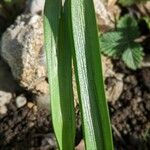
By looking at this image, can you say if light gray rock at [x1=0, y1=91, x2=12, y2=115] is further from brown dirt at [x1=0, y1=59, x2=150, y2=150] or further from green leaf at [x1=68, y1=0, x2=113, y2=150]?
green leaf at [x1=68, y1=0, x2=113, y2=150]

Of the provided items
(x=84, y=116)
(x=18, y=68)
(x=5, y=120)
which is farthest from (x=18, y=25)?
(x=84, y=116)

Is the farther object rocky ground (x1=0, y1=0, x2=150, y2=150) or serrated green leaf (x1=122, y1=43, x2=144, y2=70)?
serrated green leaf (x1=122, y1=43, x2=144, y2=70)

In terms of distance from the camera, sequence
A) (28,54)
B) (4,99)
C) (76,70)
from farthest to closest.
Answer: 1. (4,99)
2. (28,54)
3. (76,70)

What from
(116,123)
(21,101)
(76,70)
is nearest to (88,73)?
(76,70)

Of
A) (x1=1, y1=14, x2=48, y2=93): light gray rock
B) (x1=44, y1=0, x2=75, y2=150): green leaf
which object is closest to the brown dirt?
(x1=1, y1=14, x2=48, y2=93): light gray rock

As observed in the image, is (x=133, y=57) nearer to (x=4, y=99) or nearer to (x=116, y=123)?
(x=116, y=123)

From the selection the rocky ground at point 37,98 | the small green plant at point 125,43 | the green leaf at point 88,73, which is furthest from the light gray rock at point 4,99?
the green leaf at point 88,73

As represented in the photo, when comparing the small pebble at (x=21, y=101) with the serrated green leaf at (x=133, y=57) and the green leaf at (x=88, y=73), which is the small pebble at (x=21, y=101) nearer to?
the serrated green leaf at (x=133, y=57)
